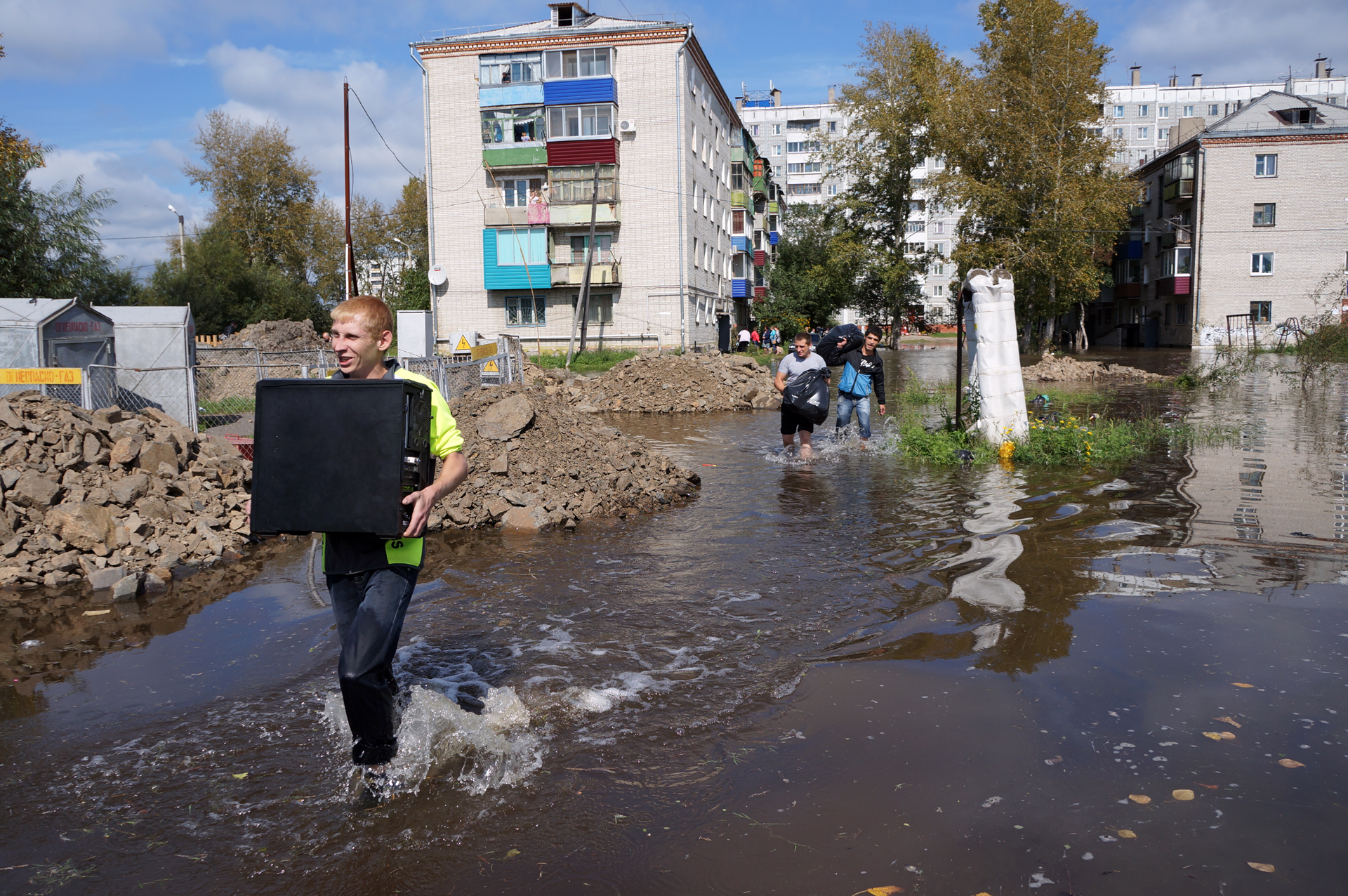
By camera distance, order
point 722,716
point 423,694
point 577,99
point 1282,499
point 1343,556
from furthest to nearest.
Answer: point 577,99 < point 1282,499 < point 1343,556 < point 722,716 < point 423,694

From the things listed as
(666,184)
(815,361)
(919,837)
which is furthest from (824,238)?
(919,837)

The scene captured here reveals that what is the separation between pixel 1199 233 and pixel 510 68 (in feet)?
127

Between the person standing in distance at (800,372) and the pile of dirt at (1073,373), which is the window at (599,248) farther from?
the person standing in distance at (800,372)

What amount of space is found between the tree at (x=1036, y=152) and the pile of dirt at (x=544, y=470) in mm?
31906

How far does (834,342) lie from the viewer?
42.8 ft

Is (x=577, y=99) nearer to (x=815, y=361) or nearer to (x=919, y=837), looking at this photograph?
(x=815, y=361)

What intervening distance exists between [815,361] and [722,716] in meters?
8.15

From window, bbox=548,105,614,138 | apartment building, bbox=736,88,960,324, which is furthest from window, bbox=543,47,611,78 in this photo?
apartment building, bbox=736,88,960,324

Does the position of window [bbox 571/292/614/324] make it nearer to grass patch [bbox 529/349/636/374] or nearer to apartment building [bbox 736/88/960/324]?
grass patch [bbox 529/349/636/374]

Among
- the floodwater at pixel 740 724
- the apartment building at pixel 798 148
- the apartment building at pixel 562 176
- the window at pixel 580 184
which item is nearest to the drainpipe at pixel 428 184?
the apartment building at pixel 562 176

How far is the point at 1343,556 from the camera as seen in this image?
6555mm

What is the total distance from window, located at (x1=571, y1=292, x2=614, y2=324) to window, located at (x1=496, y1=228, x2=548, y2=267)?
108 inches

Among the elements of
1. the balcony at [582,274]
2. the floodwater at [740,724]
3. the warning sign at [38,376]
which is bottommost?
the floodwater at [740,724]

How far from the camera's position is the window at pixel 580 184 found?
4241cm
